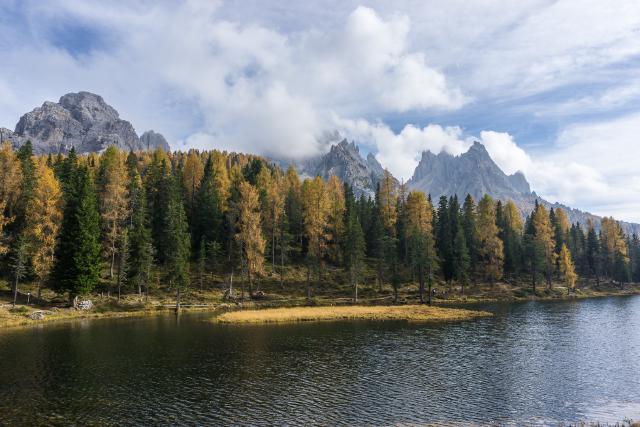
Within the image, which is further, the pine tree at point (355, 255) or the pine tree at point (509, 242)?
the pine tree at point (509, 242)

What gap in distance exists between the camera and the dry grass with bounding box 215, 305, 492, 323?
65812mm

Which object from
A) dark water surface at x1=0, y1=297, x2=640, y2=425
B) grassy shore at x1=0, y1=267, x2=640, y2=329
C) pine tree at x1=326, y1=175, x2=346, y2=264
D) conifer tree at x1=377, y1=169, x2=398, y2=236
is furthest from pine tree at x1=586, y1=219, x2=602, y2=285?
dark water surface at x1=0, y1=297, x2=640, y2=425

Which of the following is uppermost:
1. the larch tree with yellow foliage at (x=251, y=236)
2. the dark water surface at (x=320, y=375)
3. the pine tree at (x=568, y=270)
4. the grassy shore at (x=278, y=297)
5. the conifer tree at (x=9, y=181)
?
the conifer tree at (x=9, y=181)

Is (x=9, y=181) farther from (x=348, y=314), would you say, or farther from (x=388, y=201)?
(x=388, y=201)

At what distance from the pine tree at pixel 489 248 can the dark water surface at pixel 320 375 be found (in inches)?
1885

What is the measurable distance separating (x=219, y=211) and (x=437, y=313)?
6079 cm

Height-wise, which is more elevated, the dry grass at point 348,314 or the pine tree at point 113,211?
the pine tree at point 113,211

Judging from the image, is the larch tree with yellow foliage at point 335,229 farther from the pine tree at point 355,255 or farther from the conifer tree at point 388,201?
the pine tree at point 355,255

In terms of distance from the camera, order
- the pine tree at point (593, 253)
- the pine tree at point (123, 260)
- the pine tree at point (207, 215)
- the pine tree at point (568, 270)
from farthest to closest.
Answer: the pine tree at point (593, 253) < the pine tree at point (568, 270) < the pine tree at point (207, 215) < the pine tree at point (123, 260)

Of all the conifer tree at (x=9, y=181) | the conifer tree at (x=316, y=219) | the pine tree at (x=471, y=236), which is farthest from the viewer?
the pine tree at (x=471, y=236)

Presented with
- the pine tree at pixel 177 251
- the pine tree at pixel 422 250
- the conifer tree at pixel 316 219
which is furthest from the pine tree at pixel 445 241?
the pine tree at pixel 177 251

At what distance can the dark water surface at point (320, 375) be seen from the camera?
26188 millimetres

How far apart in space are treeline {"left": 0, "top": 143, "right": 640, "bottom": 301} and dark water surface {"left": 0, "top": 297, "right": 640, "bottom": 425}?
21.5 metres

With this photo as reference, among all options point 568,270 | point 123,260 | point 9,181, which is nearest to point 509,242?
point 568,270
